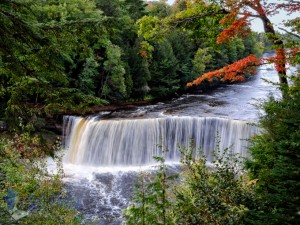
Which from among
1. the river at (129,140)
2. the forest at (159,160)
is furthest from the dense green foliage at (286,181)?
the river at (129,140)

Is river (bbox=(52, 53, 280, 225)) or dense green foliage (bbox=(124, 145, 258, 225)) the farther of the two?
river (bbox=(52, 53, 280, 225))

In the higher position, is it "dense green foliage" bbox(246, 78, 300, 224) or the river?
"dense green foliage" bbox(246, 78, 300, 224)

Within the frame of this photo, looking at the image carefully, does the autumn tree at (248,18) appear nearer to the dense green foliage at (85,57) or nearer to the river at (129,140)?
the dense green foliage at (85,57)

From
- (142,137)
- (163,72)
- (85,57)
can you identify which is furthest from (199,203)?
(163,72)

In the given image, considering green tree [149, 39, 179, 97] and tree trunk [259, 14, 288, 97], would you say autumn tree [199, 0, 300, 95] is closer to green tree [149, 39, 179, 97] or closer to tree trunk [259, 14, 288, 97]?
tree trunk [259, 14, 288, 97]

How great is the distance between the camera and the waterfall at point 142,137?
1764 cm

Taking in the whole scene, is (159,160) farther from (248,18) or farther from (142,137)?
(142,137)

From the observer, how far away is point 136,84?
2806cm

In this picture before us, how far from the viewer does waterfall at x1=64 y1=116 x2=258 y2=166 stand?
17.6m

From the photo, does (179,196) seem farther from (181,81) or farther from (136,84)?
(181,81)

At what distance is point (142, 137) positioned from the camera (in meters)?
18.1

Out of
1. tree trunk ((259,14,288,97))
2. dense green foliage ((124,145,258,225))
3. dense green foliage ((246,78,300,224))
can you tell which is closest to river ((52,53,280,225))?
tree trunk ((259,14,288,97))

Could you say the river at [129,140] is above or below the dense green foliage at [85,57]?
below

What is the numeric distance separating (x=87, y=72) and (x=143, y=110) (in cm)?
495
